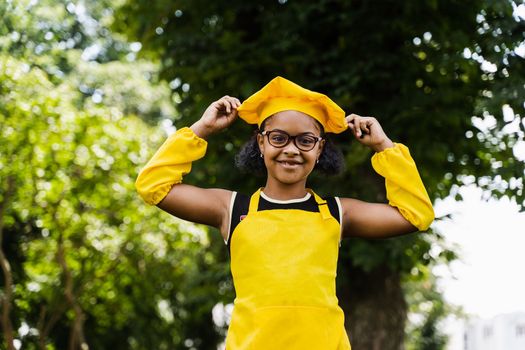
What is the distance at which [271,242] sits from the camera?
3.09 m

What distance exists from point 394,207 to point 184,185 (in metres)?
0.86

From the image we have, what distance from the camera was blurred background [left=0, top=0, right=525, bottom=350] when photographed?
23.6 ft

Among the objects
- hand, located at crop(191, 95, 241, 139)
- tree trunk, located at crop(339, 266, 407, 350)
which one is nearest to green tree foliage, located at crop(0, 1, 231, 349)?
tree trunk, located at crop(339, 266, 407, 350)

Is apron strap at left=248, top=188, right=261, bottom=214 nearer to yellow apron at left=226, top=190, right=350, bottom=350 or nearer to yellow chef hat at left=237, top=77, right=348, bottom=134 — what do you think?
yellow apron at left=226, top=190, right=350, bottom=350

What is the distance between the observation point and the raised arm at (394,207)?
3270 mm

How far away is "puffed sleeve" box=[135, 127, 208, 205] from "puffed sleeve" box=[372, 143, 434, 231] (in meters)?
0.76

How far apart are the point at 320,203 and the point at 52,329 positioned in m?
12.4

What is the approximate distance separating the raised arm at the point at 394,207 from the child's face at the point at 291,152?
0.80 ft

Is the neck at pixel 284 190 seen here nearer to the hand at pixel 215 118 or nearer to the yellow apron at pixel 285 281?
the yellow apron at pixel 285 281

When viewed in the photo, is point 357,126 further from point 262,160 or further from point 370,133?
point 262,160

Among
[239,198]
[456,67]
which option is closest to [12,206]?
[456,67]

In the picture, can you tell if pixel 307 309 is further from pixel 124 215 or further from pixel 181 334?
pixel 181 334

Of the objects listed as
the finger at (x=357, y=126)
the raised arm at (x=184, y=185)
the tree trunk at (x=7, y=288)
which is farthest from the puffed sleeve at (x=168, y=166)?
the tree trunk at (x=7, y=288)


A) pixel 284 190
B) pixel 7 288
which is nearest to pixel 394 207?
pixel 284 190
